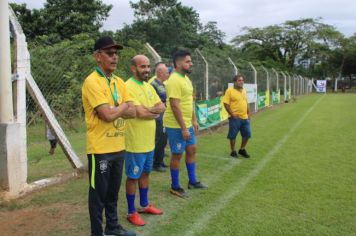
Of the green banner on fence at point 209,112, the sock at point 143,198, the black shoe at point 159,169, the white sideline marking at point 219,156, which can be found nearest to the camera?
the sock at point 143,198

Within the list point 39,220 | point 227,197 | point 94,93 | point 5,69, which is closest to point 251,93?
point 227,197

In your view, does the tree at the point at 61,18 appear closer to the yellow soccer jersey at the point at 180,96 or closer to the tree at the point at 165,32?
the tree at the point at 165,32

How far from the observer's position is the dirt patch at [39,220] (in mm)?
4707

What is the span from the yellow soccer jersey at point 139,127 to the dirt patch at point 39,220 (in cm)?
114

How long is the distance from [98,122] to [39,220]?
174 cm

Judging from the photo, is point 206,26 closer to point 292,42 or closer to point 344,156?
point 292,42

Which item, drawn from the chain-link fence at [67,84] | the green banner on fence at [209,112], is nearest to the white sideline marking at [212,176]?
the chain-link fence at [67,84]

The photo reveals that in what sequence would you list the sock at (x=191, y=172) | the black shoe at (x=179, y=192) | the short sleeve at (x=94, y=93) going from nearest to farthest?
the short sleeve at (x=94, y=93) < the black shoe at (x=179, y=192) < the sock at (x=191, y=172)

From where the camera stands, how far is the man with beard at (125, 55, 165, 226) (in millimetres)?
4836

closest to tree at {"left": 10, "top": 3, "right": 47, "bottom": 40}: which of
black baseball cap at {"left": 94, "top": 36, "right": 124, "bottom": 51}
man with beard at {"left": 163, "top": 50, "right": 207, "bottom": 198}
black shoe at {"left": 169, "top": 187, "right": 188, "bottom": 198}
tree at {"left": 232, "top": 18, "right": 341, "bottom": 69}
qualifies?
man with beard at {"left": 163, "top": 50, "right": 207, "bottom": 198}

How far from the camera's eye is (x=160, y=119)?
7785 mm

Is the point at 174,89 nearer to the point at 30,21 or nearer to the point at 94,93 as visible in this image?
the point at 94,93

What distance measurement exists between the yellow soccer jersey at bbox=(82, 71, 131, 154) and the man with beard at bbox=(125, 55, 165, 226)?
25.1 inches

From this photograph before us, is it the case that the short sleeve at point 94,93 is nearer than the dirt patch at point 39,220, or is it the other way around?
the short sleeve at point 94,93
